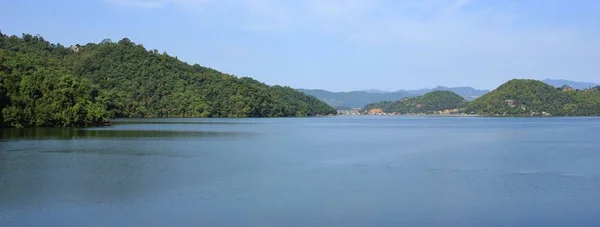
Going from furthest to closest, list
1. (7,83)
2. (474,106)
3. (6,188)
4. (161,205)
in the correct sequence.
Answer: (474,106)
(7,83)
(6,188)
(161,205)

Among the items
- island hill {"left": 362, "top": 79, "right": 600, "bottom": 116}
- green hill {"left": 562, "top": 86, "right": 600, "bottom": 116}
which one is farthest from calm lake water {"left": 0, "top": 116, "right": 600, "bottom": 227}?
green hill {"left": 562, "top": 86, "right": 600, "bottom": 116}

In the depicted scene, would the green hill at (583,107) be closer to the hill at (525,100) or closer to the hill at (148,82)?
the hill at (525,100)

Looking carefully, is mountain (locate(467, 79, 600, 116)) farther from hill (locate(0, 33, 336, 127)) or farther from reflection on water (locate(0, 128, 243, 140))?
reflection on water (locate(0, 128, 243, 140))

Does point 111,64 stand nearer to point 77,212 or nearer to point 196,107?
point 196,107

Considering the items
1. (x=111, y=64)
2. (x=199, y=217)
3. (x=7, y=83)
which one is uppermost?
(x=111, y=64)

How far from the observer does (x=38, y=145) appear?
3572 centimetres

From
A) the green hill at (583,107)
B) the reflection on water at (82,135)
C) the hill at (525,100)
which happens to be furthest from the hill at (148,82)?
the green hill at (583,107)

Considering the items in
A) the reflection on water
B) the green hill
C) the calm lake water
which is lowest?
the calm lake water

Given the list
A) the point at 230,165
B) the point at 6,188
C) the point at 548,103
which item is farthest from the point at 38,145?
the point at 548,103

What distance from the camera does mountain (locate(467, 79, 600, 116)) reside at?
16438 cm

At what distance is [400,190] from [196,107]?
353 ft

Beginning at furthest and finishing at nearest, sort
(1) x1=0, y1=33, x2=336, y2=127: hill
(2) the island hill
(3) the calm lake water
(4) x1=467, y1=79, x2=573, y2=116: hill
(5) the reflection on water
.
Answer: (4) x1=467, y1=79, x2=573, y2=116: hill → (2) the island hill → (1) x1=0, y1=33, x2=336, y2=127: hill → (5) the reflection on water → (3) the calm lake water

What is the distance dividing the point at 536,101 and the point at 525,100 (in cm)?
322

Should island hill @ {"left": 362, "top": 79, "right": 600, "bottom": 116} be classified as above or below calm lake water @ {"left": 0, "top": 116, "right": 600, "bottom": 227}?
above
